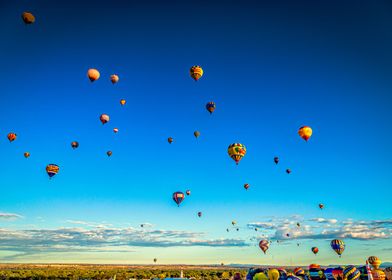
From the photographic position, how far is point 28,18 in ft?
109

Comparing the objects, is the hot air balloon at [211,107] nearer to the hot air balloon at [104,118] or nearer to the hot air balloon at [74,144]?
the hot air balloon at [104,118]

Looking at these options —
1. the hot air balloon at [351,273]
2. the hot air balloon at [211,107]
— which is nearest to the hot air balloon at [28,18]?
the hot air balloon at [211,107]

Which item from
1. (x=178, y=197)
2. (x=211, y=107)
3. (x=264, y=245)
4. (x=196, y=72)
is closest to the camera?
(x=196, y=72)

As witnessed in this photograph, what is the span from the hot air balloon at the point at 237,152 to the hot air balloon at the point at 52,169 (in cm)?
1985

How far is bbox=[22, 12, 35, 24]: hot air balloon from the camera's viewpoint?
32875 mm

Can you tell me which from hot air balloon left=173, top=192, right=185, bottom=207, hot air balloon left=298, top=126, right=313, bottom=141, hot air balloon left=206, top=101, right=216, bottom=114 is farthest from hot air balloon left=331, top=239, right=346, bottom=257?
hot air balloon left=206, top=101, right=216, bottom=114

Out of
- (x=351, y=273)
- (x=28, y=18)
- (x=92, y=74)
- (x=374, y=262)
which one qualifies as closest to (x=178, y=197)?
(x=92, y=74)

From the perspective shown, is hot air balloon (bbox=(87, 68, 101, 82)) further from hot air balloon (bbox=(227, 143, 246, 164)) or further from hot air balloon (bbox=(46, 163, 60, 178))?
hot air balloon (bbox=(227, 143, 246, 164))

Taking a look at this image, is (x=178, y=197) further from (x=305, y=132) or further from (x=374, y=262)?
(x=374, y=262)

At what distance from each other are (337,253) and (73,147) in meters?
35.5

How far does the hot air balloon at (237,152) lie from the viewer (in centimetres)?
3584

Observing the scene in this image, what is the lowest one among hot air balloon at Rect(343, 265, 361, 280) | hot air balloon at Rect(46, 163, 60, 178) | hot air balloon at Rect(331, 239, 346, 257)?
hot air balloon at Rect(343, 265, 361, 280)

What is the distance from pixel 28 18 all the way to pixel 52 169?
53.2 ft

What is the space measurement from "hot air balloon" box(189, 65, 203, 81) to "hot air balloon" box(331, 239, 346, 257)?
2669 cm
